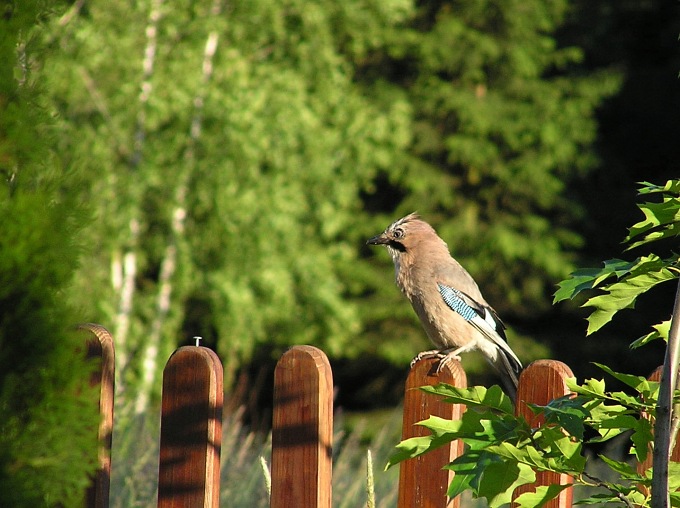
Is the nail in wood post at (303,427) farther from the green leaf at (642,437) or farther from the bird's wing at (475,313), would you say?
the bird's wing at (475,313)

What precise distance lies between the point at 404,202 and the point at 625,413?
17.2 m

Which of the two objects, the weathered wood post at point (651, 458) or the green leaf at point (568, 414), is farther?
the weathered wood post at point (651, 458)

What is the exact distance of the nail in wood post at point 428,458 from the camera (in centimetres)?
267

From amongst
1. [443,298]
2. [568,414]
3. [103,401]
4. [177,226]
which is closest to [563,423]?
[568,414]

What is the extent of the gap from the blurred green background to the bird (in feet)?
12.0

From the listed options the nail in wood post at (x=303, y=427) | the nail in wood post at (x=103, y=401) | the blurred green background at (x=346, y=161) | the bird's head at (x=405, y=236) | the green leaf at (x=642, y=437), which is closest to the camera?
the green leaf at (x=642, y=437)

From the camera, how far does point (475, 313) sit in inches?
202

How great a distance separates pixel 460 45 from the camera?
19047mm

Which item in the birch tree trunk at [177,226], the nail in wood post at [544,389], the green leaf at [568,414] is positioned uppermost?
the birch tree trunk at [177,226]

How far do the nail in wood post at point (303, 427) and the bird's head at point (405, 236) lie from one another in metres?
2.64

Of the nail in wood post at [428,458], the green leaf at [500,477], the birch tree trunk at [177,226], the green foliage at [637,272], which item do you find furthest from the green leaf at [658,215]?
the birch tree trunk at [177,226]

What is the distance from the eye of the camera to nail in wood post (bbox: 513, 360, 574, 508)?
2.55 metres

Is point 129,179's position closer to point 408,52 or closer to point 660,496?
point 408,52

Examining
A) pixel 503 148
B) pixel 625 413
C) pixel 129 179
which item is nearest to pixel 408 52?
pixel 503 148
